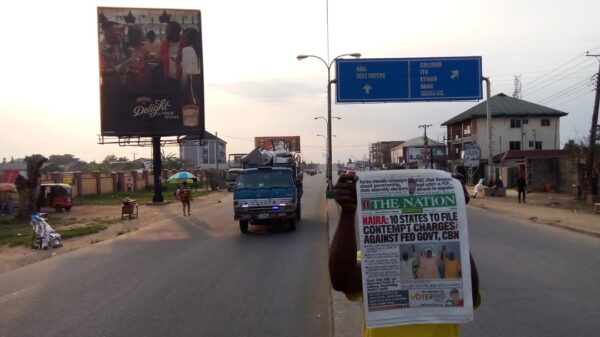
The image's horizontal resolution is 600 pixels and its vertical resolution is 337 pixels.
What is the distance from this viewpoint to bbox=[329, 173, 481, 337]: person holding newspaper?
2.71m

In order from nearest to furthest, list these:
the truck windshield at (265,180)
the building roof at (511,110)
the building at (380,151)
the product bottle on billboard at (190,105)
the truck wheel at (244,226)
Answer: the truck wheel at (244,226) → the truck windshield at (265,180) → the product bottle on billboard at (190,105) → the building roof at (511,110) → the building at (380,151)

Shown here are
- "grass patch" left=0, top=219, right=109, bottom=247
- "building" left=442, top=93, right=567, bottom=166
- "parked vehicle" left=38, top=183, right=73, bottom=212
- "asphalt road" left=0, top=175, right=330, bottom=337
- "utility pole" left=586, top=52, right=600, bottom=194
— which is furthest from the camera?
"building" left=442, top=93, right=567, bottom=166

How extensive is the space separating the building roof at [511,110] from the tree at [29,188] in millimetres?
49336

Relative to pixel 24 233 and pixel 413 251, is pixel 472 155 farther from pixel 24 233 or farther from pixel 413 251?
pixel 413 251

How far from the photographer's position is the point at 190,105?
1457 inches

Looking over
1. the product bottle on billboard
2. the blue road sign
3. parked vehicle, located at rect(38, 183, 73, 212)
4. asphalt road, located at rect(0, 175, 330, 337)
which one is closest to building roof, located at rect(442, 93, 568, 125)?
the product bottle on billboard

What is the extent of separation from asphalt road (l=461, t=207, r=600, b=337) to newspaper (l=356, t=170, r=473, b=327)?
154 inches

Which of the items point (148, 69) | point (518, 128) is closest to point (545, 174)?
point (518, 128)

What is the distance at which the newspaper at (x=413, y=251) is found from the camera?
8.67 ft

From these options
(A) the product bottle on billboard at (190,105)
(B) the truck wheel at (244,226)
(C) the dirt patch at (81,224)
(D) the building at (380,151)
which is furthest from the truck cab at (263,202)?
(D) the building at (380,151)

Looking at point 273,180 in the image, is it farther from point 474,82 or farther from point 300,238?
point 474,82

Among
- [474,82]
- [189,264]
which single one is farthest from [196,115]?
[189,264]

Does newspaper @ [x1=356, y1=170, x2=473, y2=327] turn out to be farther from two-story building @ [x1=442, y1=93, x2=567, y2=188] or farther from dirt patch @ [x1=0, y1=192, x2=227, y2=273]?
two-story building @ [x1=442, y1=93, x2=567, y2=188]

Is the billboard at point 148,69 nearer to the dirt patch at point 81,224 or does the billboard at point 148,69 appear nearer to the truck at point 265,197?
the dirt patch at point 81,224
